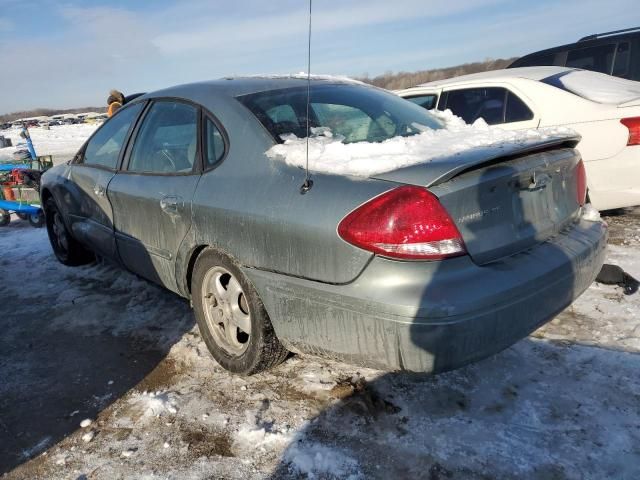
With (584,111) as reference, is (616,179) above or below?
below

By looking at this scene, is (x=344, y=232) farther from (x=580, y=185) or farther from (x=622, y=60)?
(x=622, y=60)

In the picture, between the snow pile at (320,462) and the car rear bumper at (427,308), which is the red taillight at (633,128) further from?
the snow pile at (320,462)

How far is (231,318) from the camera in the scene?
271 cm

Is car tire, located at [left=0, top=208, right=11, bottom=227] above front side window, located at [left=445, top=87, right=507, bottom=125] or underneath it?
underneath

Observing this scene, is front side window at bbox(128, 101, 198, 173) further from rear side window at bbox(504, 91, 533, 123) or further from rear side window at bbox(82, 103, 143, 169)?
rear side window at bbox(504, 91, 533, 123)

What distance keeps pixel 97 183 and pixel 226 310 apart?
1718 millimetres

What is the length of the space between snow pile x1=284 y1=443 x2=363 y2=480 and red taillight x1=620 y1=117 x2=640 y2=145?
3.80 meters

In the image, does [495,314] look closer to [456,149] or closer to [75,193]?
[456,149]

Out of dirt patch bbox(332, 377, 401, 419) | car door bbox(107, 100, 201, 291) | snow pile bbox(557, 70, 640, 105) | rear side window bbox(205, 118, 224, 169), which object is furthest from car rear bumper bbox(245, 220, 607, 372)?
snow pile bbox(557, 70, 640, 105)

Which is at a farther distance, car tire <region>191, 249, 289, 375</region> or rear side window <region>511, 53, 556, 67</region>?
rear side window <region>511, 53, 556, 67</region>

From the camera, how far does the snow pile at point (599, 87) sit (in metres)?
Result: 4.51

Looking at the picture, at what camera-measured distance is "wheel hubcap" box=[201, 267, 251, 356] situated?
2646mm

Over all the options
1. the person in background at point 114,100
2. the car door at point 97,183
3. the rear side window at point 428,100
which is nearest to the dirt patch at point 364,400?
the car door at point 97,183

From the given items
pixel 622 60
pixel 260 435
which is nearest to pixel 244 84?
pixel 260 435
